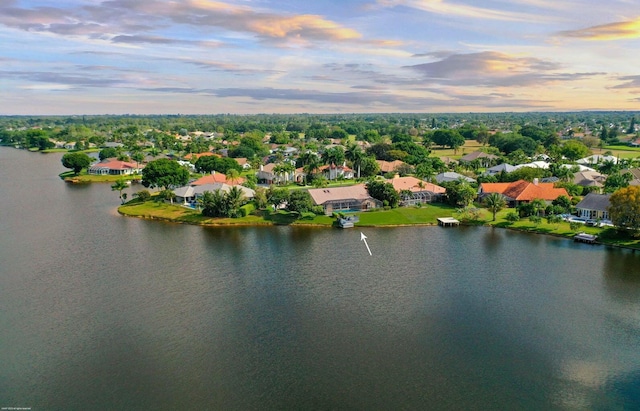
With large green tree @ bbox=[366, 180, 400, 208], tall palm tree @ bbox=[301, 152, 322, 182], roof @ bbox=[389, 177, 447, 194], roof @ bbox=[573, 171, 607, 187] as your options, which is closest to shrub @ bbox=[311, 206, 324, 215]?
large green tree @ bbox=[366, 180, 400, 208]

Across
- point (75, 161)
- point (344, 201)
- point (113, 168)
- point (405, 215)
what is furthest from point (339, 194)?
point (75, 161)

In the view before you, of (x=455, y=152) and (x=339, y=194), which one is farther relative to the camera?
(x=455, y=152)

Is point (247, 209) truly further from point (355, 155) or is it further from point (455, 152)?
point (455, 152)

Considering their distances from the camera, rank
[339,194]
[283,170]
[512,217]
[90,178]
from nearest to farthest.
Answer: [512,217]
[339,194]
[283,170]
[90,178]

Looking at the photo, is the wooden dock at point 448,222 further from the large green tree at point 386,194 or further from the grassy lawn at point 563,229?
the large green tree at point 386,194

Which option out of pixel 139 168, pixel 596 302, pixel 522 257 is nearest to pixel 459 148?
pixel 139 168

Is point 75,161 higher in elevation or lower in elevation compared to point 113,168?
higher

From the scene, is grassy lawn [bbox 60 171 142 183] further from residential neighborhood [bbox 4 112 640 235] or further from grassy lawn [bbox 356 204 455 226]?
grassy lawn [bbox 356 204 455 226]
